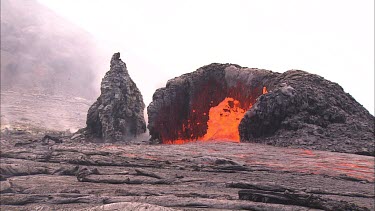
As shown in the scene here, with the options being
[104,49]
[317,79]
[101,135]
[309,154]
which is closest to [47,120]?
[101,135]

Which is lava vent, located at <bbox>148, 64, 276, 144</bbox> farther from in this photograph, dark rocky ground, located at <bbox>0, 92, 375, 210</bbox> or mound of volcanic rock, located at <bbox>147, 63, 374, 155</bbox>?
dark rocky ground, located at <bbox>0, 92, 375, 210</bbox>

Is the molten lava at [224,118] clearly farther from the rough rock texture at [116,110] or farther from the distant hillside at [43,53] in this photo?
the distant hillside at [43,53]

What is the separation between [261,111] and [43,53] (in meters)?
127

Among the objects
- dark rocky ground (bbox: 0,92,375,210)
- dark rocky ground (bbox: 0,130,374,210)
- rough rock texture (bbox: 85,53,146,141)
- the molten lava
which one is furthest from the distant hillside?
dark rocky ground (bbox: 0,130,374,210)

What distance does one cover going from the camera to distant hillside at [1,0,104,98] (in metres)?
122

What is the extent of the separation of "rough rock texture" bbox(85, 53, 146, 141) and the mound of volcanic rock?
8.01 meters

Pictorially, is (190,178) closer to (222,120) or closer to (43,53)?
(222,120)

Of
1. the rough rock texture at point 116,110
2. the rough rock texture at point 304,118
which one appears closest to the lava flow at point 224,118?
the rough rock texture at point 304,118

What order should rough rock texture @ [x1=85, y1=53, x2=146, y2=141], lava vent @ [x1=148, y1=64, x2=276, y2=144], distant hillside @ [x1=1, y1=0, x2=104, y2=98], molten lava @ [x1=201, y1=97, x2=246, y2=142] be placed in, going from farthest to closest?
distant hillside @ [x1=1, y1=0, x2=104, y2=98] < rough rock texture @ [x1=85, y1=53, x2=146, y2=141] < lava vent @ [x1=148, y1=64, x2=276, y2=144] < molten lava @ [x1=201, y1=97, x2=246, y2=142]

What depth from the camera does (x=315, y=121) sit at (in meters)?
31.7

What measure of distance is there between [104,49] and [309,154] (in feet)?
515

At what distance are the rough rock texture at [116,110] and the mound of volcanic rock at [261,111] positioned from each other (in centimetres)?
801

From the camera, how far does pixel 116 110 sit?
49.4 metres

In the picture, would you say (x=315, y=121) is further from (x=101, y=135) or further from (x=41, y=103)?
(x=41, y=103)
